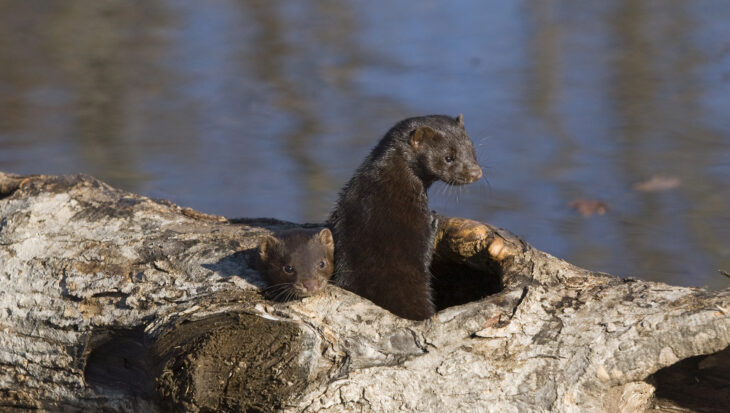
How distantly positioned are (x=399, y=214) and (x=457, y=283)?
779 millimetres

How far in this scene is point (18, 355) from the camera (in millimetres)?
5145

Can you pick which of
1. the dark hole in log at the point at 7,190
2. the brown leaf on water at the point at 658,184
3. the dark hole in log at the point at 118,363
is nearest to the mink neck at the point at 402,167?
the dark hole in log at the point at 118,363

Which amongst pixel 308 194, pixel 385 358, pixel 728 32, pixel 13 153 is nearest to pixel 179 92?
pixel 13 153

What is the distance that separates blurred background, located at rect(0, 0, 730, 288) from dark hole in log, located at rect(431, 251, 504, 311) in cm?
215

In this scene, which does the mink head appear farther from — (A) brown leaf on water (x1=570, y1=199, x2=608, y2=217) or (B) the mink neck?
(A) brown leaf on water (x1=570, y1=199, x2=608, y2=217)

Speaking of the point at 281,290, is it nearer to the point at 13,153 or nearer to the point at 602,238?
the point at 602,238

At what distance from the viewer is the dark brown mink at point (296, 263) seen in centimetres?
476

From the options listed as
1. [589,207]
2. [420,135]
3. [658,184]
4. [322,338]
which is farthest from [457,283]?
[658,184]

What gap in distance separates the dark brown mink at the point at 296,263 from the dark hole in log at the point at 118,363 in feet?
2.28

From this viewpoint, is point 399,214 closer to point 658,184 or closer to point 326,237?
point 326,237

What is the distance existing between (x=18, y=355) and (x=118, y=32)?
10.8m

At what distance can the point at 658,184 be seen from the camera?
9172 millimetres

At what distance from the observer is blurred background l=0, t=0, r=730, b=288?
348 inches

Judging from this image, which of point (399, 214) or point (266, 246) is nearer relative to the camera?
point (266, 246)
